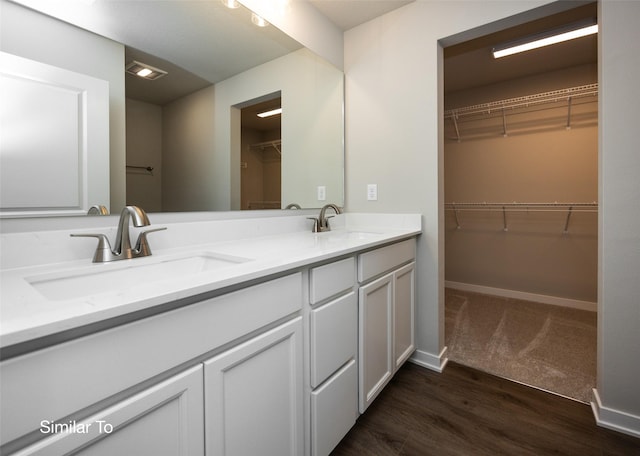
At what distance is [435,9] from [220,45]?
1279 mm

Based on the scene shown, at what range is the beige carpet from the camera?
5.70 ft

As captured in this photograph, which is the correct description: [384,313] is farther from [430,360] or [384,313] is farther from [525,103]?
[525,103]

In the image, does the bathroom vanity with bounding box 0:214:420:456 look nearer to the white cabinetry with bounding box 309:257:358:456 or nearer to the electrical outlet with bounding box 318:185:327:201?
the white cabinetry with bounding box 309:257:358:456

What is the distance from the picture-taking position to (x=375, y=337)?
1.41 m

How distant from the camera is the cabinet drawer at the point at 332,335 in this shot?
104 centimetres

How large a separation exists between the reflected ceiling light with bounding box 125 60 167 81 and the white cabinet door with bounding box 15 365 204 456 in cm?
109

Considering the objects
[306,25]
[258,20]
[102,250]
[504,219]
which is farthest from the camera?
[504,219]

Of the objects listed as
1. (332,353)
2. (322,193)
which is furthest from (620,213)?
(322,193)

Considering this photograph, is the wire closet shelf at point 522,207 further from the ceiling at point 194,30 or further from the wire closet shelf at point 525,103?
the ceiling at point 194,30

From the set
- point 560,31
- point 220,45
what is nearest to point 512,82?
point 560,31

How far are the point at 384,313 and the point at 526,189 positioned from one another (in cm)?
257

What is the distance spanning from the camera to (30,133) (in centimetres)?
88

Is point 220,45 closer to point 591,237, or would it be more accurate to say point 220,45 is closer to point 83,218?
point 83,218

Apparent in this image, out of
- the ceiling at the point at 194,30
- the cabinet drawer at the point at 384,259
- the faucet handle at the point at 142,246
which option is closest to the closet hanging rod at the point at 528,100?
the ceiling at the point at 194,30
